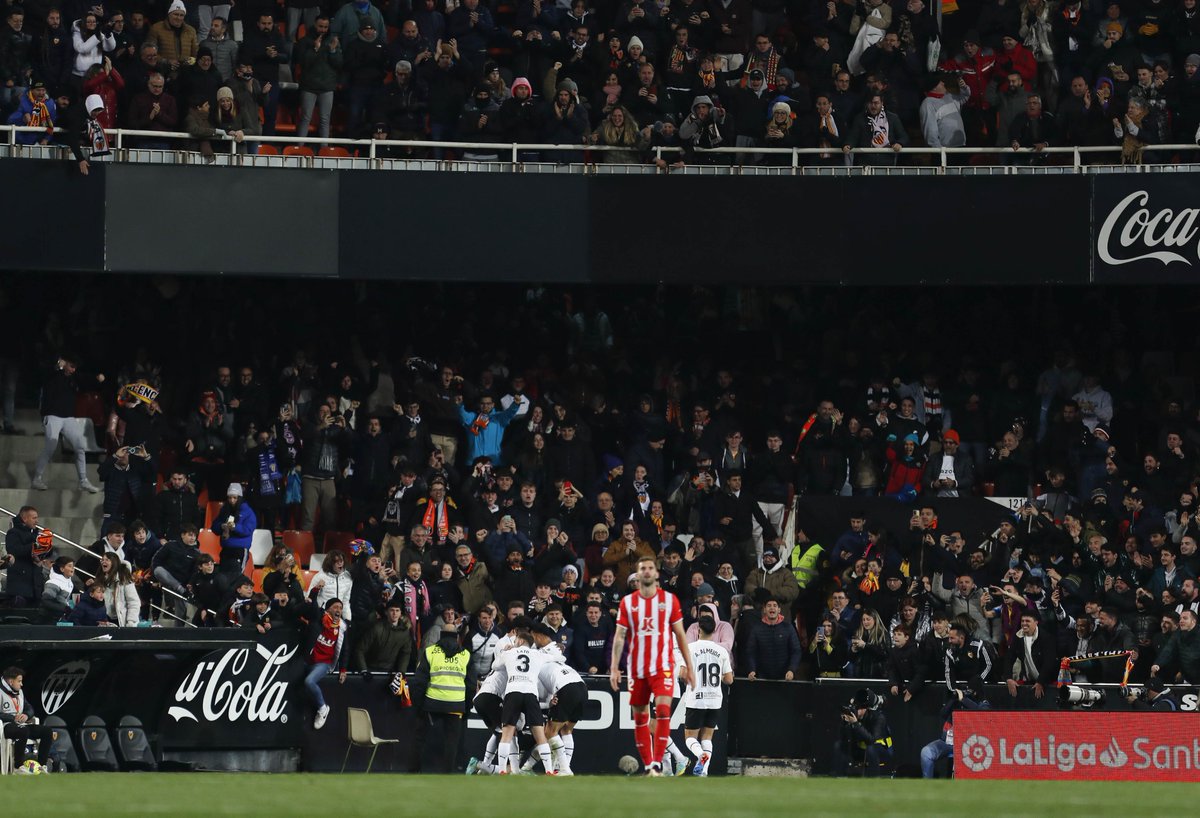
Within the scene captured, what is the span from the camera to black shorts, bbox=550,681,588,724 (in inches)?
759

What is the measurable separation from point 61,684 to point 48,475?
Answer: 18.7 feet

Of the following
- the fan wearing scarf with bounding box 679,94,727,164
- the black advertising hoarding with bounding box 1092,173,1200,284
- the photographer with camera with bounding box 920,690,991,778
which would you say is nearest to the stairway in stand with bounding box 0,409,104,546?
the fan wearing scarf with bounding box 679,94,727,164

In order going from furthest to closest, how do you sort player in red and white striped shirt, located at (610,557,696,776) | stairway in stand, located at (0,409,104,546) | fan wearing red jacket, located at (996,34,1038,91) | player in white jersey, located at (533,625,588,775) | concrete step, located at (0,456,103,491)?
fan wearing red jacket, located at (996,34,1038,91), concrete step, located at (0,456,103,491), stairway in stand, located at (0,409,104,546), player in white jersey, located at (533,625,588,775), player in red and white striped shirt, located at (610,557,696,776)

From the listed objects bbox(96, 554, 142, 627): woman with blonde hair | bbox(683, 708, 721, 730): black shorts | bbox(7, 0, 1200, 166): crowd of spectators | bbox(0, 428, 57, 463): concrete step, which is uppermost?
bbox(7, 0, 1200, 166): crowd of spectators

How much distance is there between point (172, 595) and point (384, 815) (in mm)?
11395

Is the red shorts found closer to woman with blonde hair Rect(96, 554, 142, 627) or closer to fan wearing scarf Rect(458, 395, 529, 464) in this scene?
woman with blonde hair Rect(96, 554, 142, 627)

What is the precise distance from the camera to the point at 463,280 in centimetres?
2589

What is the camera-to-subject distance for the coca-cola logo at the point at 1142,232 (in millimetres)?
25562

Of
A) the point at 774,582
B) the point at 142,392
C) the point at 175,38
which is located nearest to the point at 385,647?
the point at 774,582

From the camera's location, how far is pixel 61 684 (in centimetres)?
2002

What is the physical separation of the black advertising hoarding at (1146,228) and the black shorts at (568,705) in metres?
9.72

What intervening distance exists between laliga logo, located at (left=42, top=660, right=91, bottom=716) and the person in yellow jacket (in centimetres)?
326

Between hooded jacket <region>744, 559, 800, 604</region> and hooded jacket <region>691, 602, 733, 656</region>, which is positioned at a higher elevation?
hooded jacket <region>744, 559, 800, 604</region>

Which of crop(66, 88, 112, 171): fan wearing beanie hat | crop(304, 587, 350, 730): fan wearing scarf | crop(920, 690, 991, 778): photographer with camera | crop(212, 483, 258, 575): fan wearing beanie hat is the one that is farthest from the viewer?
crop(66, 88, 112, 171): fan wearing beanie hat
